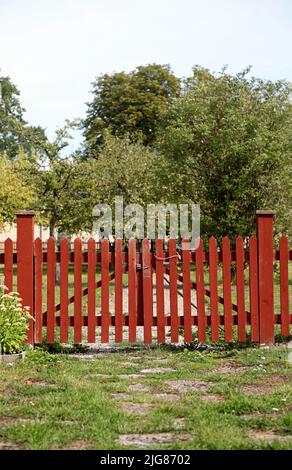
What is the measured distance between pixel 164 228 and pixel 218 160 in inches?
170

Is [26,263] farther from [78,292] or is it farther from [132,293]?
[132,293]

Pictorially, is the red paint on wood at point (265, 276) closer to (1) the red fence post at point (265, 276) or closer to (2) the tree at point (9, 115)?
(1) the red fence post at point (265, 276)

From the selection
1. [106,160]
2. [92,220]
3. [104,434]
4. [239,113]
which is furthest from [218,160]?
[104,434]

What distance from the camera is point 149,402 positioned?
5793mm

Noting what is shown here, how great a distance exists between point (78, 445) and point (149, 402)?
1.42 metres

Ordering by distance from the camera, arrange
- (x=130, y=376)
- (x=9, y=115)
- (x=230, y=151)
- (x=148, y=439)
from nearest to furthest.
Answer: (x=148, y=439) → (x=130, y=376) → (x=230, y=151) → (x=9, y=115)

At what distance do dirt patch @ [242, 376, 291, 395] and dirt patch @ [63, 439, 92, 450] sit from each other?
2.09m

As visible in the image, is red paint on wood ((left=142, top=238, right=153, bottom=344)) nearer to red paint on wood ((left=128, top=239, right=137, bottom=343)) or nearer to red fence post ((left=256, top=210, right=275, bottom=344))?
red paint on wood ((left=128, top=239, right=137, bottom=343))

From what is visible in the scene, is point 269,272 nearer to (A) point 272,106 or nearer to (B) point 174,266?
(B) point 174,266

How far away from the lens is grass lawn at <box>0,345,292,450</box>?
460cm

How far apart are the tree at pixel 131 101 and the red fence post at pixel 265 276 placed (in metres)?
33.9

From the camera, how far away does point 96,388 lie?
20.4 feet

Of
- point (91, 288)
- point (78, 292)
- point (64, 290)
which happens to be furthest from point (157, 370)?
point (64, 290)

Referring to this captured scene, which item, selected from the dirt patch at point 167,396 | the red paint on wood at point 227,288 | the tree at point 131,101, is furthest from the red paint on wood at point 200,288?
the tree at point 131,101
